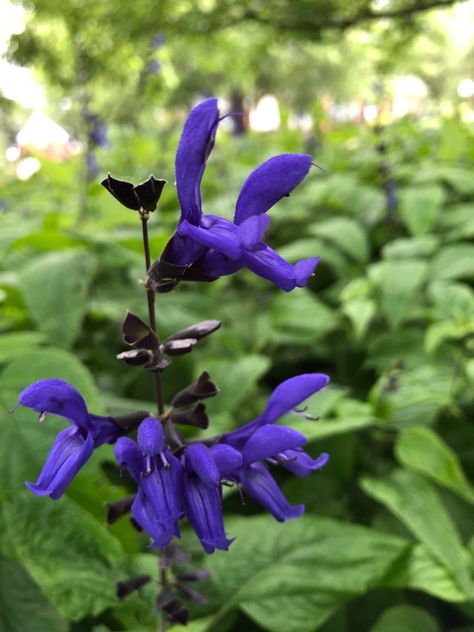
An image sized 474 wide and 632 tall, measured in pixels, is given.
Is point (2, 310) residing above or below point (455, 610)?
above

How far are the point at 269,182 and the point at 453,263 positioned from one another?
4.97ft

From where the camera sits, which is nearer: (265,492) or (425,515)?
(265,492)

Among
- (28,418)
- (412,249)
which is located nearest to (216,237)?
(28,418)

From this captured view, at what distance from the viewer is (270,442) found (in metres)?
0.96

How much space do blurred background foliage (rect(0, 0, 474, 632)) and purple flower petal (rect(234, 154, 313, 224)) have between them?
58cm

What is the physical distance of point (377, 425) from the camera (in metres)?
1.85

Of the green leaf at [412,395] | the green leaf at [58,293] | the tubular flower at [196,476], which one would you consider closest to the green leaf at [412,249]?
the green leaf at [412,395]

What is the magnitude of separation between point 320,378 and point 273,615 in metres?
0.56

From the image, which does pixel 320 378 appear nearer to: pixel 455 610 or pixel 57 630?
pixel 57 630

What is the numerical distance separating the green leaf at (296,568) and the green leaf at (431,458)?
22 centimetres

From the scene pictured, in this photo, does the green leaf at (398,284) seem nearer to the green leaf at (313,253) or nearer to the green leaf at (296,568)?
the green leaf at (313,253)

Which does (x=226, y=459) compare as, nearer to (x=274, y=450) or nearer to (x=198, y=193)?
(x=274, y=450)

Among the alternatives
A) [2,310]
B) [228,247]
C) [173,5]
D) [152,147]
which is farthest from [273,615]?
[152,147]

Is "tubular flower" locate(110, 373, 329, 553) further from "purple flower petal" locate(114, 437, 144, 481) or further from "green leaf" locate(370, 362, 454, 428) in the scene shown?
"green leaf" locate(370, 362, 454, 428)
